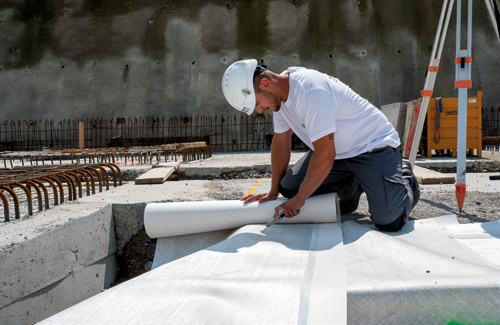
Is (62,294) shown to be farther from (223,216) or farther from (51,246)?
(223,216)

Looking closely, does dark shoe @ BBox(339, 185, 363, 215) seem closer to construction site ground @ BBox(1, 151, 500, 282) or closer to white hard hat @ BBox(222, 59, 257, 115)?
construction site ground @ BBox(1, 151, 500, 282)

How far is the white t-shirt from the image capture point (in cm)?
244

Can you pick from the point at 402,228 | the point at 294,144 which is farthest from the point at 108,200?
the point at 294,144

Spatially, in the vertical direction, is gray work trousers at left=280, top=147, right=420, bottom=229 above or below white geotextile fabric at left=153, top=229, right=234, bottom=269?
above

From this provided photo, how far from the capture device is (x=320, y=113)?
242 cm

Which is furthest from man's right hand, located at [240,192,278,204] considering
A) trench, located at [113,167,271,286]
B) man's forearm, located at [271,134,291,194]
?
trench, located at [113,167,271,286]

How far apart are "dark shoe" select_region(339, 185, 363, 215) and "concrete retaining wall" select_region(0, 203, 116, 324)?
2064 millimetres

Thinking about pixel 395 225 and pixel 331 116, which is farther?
pixel 395 225

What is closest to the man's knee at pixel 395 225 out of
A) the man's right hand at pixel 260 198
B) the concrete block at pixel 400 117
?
the man's right hand at pixel 260 198

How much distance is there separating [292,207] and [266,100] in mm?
747

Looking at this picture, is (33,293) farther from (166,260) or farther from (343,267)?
(343,267)

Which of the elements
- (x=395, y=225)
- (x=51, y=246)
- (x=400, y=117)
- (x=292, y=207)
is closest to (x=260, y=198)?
(x=292, y=207)

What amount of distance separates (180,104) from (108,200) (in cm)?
1382

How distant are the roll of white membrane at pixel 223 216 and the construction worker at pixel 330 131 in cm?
13
